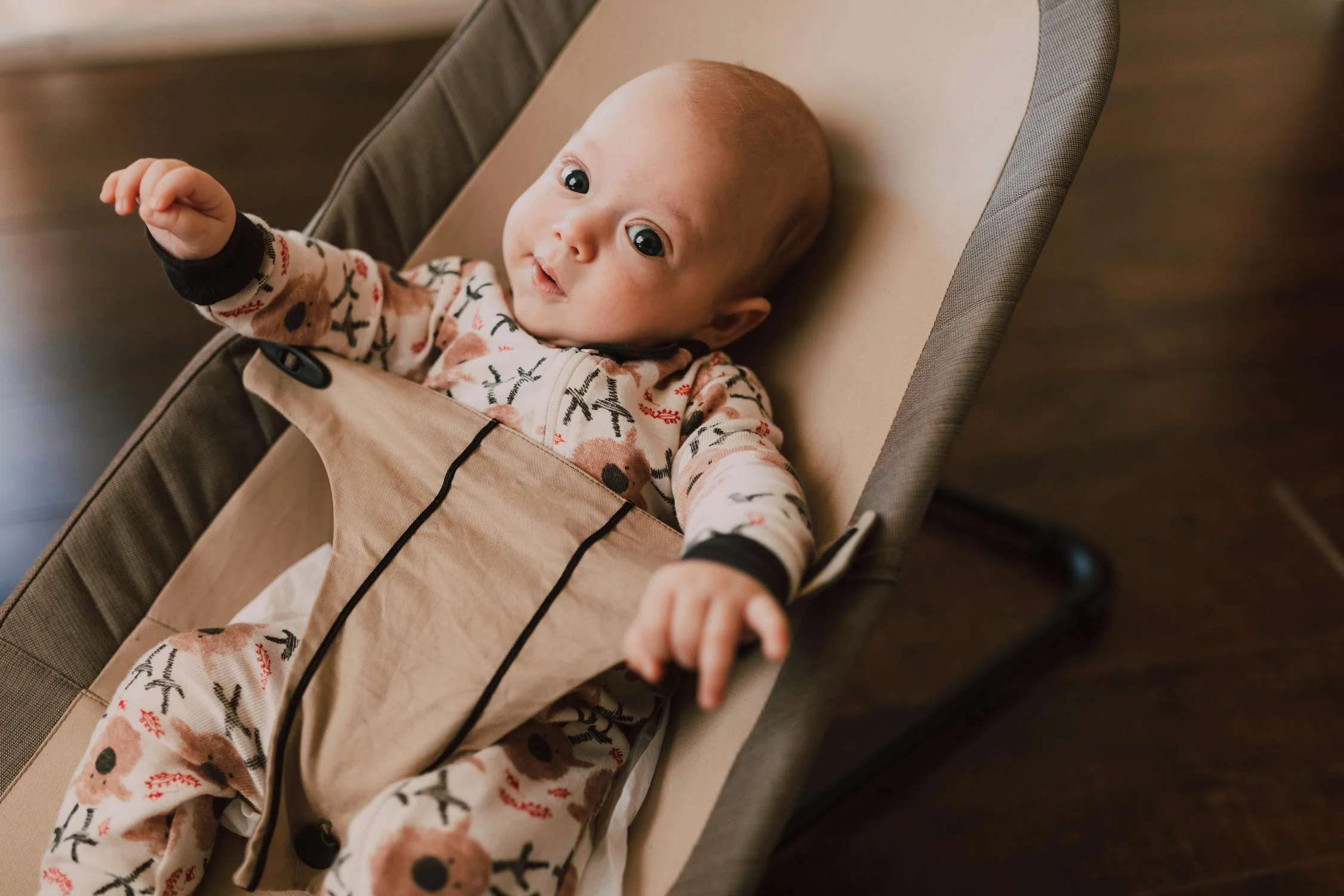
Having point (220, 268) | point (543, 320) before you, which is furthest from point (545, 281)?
point (220, 268)

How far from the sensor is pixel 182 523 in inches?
35.2

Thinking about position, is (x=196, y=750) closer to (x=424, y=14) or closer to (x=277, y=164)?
(x=277, y=164)

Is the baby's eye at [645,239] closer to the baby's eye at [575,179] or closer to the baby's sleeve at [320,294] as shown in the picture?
the baby's eye at [575,179]

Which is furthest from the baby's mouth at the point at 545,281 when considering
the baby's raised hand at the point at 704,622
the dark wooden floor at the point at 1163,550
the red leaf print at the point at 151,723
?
the dark wooden floor at the point at 1163,550

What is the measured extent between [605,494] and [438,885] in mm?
286

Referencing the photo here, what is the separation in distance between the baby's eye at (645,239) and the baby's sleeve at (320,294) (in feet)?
0.68

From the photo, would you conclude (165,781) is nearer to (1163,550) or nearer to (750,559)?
(750,559)

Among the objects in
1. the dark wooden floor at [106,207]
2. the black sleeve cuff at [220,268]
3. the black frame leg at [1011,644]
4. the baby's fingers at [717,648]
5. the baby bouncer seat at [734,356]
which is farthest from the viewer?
the dark wooden floor at [106,207]

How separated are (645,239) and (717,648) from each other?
37 centimetres

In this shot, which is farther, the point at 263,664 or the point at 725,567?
the point at 263,664

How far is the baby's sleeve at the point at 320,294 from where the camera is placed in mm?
814

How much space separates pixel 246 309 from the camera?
33.1 inches

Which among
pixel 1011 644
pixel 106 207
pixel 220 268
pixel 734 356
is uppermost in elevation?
pixel 220 268

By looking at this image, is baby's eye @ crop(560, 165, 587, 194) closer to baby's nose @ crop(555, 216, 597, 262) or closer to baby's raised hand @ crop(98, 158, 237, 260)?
baby's nose @ crop(555, 216, 597, 262)
